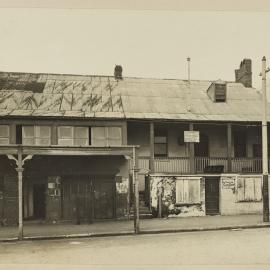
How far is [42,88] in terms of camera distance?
2555 cm

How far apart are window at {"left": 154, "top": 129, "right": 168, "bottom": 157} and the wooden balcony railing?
0.65 m

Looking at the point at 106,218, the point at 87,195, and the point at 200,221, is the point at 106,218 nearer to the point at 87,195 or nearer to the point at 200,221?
the point at 87,195

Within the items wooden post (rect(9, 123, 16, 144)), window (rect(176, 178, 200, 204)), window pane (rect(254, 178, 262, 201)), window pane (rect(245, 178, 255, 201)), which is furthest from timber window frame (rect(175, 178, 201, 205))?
wooden post (rect(9, 123, 16, 144))

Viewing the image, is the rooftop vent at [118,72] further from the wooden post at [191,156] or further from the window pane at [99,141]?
the window pane at [99,141]

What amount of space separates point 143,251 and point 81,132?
11218 millimetres

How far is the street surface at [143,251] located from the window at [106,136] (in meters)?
7.30

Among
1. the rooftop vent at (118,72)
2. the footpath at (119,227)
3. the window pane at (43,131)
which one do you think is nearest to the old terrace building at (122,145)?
the window pane at (43,131)

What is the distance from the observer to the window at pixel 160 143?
84.1ft

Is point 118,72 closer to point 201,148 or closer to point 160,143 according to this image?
point 160,143

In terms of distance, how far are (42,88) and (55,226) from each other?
330 inches

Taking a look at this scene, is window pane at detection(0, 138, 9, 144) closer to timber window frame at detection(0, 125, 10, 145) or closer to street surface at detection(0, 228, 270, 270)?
timber window frame at detection(0, 125, 10, 145)

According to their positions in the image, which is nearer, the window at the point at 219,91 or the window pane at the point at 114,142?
the window pane at the point at 114,142

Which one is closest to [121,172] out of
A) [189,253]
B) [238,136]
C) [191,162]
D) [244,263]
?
[191,162]

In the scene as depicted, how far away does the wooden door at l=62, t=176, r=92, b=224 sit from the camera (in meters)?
22.3
